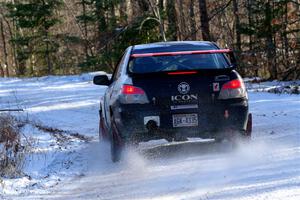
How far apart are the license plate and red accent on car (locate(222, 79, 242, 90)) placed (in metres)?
0.57

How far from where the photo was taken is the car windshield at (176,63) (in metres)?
7.44

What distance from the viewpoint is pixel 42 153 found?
8.39 m

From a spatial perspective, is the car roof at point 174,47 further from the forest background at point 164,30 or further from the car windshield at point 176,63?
the forest background at point 164,30

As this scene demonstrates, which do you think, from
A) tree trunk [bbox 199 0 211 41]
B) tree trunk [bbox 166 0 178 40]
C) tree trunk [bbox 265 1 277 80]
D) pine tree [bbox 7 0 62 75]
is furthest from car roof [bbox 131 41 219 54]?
pine tree [bbox 7 0 62 75]

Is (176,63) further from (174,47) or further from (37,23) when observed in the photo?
(37,23)

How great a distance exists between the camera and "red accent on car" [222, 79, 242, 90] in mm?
7091

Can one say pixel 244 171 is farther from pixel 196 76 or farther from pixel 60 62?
pixel 60 62

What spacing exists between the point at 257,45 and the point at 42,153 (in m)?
18.0

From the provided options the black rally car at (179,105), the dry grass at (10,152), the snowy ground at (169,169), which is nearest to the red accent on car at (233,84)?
the black rally car at (179,105)

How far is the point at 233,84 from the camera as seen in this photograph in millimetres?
7152

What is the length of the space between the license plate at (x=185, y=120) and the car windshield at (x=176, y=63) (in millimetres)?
747

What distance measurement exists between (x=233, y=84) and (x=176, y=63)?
907 mm

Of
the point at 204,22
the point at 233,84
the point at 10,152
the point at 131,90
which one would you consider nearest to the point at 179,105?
the point at 131,90

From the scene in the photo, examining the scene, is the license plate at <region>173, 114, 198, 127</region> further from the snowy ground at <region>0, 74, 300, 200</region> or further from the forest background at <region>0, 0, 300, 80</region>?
the forest background at <region>0, 0, 300, 80</region>
